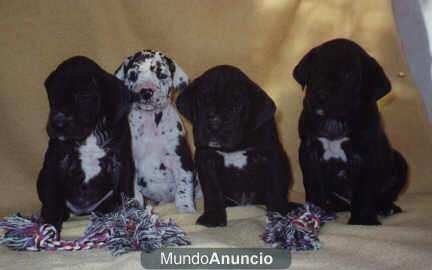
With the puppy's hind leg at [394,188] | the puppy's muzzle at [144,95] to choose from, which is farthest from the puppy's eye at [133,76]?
the puppy's hind leg at [394,188]

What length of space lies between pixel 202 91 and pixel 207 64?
1158 millimetres

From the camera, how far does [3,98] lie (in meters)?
5.00

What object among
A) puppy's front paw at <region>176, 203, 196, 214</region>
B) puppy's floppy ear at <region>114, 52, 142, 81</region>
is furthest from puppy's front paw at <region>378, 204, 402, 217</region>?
puppy's floppy ear at <region>114, 52, 142, 81</region>

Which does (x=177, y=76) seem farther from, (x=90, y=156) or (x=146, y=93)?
(x=90, y=156)

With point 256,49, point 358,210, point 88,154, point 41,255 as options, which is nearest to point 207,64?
point 256,49

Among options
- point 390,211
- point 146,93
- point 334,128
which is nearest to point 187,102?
point 146,93

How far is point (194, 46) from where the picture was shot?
5180 mm

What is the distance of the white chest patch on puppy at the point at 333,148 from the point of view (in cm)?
418

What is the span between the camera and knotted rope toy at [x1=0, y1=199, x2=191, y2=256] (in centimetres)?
348

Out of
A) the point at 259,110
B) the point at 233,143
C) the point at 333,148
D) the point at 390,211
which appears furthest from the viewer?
the point at 390,211

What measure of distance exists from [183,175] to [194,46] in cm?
110

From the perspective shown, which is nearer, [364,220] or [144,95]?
[364,220]

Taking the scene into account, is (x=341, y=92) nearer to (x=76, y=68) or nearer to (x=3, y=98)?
(x=76, y=68)

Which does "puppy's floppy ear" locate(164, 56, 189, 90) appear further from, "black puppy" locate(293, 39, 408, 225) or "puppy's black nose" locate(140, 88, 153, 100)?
"black puppy" locate(293, 39, 408, 225)
